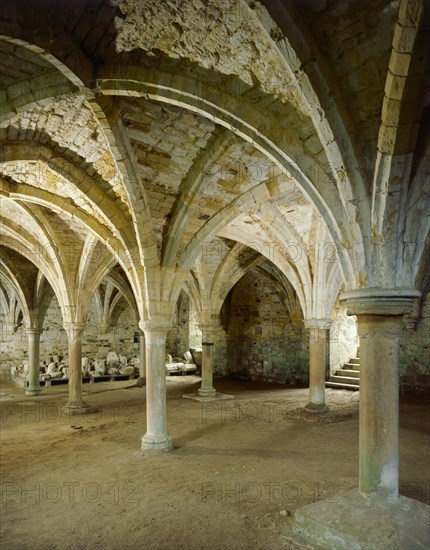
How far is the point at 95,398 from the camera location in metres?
11.4

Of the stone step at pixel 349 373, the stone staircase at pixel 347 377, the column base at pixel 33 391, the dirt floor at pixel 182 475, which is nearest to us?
the dirt floor at pixel 182 475

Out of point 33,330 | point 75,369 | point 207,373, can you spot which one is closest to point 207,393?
point 207,373

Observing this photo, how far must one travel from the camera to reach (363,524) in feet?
9.66

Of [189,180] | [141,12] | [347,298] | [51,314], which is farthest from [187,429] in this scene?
[51,314]

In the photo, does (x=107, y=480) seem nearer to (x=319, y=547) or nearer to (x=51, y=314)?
(x=319, y=547)

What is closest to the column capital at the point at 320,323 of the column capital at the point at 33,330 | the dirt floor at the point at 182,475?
the dirt floor at the point at 182,475

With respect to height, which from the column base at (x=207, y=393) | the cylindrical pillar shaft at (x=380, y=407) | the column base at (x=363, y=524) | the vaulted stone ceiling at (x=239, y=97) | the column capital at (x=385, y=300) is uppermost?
the vaulted stone ceiling at (x=239, y=97)

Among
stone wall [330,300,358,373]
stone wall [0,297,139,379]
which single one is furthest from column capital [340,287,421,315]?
stone wall [0,297,139,379]

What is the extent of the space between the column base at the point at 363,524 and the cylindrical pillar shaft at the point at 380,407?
0.38 ft

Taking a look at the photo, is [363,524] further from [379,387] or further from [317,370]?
[317,370]

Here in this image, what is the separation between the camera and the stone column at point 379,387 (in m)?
3.15

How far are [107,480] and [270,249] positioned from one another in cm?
572

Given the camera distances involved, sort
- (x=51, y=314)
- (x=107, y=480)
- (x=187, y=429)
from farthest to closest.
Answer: (x=51, y=314) < (x=187, y=429) < (x=107, y=480)

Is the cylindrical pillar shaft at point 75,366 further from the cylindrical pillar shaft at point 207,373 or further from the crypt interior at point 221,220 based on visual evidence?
the cylindrical pillar shaft at point 207,373
